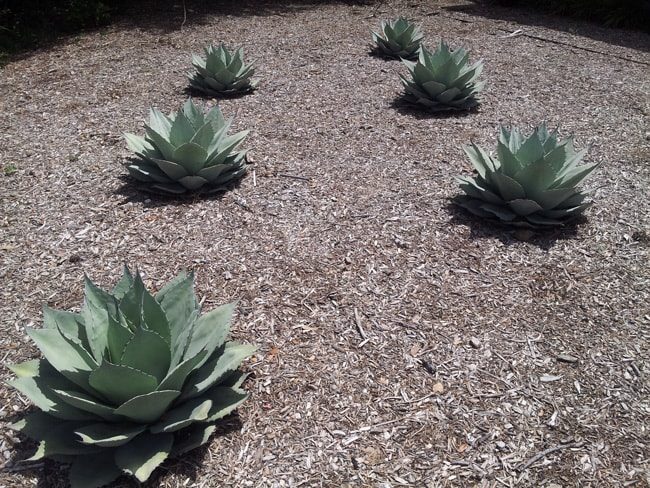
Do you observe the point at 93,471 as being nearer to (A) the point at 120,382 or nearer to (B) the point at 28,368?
(A) the point at 120,382

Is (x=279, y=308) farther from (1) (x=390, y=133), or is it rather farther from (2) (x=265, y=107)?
(2) (x=265, y=107)

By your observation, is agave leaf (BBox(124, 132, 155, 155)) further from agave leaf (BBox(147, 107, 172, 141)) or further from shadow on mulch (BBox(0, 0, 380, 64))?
Answer: shadow on mulch (BBox(0, 0, 380, 64))

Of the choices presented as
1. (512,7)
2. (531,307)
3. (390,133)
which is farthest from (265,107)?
(512,7)

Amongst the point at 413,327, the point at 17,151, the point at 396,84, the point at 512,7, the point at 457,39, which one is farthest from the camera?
the point at 512,7

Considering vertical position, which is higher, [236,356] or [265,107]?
[265,107]

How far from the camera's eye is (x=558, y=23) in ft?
28.3

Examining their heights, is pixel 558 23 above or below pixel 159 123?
above

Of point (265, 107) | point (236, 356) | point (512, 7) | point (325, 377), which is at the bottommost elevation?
point (325, 377)

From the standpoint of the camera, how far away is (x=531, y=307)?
104 inches

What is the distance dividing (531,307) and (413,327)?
67 cm

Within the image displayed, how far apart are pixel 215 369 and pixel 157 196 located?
6.19 feet

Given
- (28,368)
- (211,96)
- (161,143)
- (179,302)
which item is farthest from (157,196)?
(211,96)

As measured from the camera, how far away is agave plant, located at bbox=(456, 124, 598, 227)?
306 centimetres

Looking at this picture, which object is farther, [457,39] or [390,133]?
[457,39]
